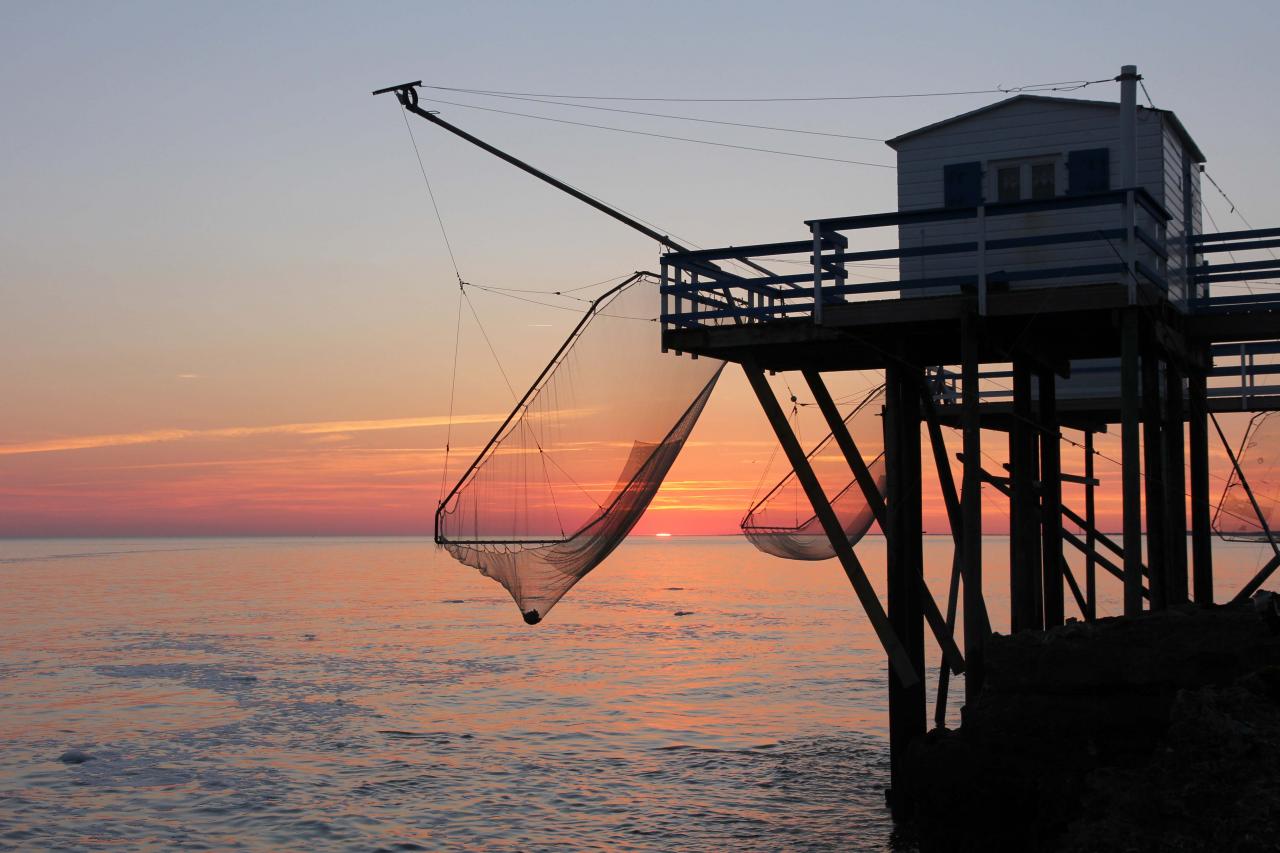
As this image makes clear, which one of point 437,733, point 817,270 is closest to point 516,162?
point 817,270

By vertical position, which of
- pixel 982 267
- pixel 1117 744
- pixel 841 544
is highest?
pixel 982 267

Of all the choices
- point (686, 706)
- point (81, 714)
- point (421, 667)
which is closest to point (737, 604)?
point (421, 667)

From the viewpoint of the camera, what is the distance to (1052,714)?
14.1 meters

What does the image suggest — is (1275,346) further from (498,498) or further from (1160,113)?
(498,498)

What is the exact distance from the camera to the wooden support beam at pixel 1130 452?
602 inches

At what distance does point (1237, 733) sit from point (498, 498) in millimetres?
11894

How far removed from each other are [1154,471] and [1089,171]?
207 inches

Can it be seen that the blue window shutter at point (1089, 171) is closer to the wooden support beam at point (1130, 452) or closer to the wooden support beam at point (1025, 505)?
the wooden support beam at point (1025, 505)

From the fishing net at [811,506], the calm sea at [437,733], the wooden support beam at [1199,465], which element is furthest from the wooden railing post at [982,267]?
A: the fishing net at [811,506]

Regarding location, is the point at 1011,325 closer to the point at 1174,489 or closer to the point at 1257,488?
the point at 1174,489

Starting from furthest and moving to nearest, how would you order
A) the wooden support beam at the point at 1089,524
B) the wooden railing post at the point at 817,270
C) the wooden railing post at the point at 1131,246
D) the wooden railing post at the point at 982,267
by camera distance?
the wooden support beam at the point at 1089,524 → the wooden railing post at the point at 817,270 → the wooden railing post at the point at 982,267 → the wooden railing post at the point at 1131,246

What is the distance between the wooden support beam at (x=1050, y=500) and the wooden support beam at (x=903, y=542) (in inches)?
79.4

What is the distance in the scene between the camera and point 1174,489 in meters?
19.9

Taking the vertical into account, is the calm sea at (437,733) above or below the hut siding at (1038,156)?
below
